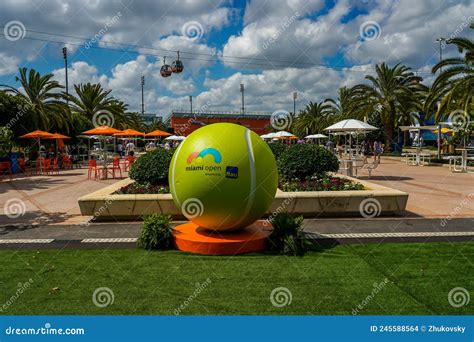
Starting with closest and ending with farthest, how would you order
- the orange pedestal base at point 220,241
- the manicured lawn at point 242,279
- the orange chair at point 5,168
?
1. the manicured lawn at point 242,279
2. the orange pedestal base at point 220,241
3. the orange chair at point 5,168

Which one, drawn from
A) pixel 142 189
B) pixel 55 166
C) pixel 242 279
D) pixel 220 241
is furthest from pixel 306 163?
pixel 55 166

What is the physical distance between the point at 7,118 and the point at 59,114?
5.95 metres

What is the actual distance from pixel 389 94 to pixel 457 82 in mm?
13473

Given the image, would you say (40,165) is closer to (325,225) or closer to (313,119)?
(325,225)

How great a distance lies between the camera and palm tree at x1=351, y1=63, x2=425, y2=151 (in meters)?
36.9

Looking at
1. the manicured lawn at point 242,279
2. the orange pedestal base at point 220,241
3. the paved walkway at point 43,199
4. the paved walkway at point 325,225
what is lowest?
the paved walkway at point 43,199

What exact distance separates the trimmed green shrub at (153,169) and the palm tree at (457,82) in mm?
18648

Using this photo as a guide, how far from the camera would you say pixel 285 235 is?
7172 mm

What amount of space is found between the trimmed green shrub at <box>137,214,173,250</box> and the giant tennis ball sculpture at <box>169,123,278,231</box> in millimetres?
535

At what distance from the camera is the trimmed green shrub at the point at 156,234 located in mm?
7355

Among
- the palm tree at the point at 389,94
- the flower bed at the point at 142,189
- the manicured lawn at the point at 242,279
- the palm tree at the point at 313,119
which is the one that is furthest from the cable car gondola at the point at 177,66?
the palm tree at the point at 313,119

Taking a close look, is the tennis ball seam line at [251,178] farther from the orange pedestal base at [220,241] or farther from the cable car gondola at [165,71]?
the cable car gondola at [165,71]

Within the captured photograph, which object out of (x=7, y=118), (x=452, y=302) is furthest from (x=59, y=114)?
(x=452, y=302)

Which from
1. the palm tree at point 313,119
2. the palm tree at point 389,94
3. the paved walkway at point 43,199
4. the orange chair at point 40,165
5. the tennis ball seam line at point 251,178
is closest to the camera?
the tennis ball seam line at point 251,178
